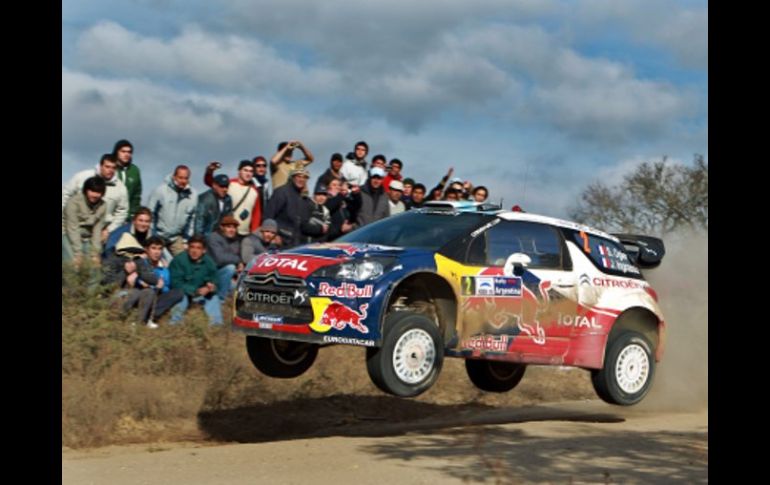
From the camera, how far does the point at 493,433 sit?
38.5 feet

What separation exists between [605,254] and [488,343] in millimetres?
2246

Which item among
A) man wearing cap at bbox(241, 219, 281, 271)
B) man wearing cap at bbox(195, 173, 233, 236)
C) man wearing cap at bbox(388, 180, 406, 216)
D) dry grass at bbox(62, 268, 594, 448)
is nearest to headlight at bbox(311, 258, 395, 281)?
dry grass at bbox(62, 268, 594, 448)

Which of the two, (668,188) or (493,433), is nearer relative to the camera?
(493,433)

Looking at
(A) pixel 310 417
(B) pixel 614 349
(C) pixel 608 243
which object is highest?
(C) pixel 608 243

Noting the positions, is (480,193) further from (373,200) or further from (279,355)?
(279,355)

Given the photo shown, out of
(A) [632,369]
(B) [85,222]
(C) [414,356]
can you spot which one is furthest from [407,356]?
(B) [85,222]

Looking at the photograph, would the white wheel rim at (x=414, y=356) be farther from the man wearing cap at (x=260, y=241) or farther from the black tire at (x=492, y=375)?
the man wearing cap at (x=260, y=241)

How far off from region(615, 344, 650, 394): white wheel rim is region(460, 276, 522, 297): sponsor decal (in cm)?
192

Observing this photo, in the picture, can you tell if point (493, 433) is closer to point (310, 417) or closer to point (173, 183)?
point (310, 417)

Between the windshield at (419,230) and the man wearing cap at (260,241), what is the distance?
2.76 meters

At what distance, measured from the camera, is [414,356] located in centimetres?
1063

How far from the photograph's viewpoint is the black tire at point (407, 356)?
10383 mm
